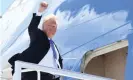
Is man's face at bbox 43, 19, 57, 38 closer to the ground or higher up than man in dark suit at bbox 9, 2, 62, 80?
higher up

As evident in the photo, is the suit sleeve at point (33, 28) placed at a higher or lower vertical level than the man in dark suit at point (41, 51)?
higher

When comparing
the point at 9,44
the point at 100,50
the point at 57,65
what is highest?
the point at 9,44

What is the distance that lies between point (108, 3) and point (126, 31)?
378 mm

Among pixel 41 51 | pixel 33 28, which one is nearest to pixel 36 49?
pixel 41 51

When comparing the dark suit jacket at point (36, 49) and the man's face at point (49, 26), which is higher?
the man's face at point (49, 26)

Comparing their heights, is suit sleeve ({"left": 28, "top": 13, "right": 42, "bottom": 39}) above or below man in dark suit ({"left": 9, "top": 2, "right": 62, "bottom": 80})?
above

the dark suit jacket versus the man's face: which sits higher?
the man's face

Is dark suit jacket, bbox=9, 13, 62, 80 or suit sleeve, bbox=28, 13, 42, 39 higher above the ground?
suit sleeve, bbox=28, 13, 42, 39

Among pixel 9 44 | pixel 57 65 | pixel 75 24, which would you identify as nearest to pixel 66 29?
pixel 75 24

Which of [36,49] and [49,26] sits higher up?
[49,26]

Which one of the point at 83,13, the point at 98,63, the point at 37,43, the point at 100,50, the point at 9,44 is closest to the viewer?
the point at 37,43

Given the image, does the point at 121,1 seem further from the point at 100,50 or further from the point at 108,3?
the point at 100,50

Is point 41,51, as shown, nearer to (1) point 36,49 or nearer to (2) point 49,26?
(1) point 36,49

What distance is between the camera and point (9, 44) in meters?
4.33
